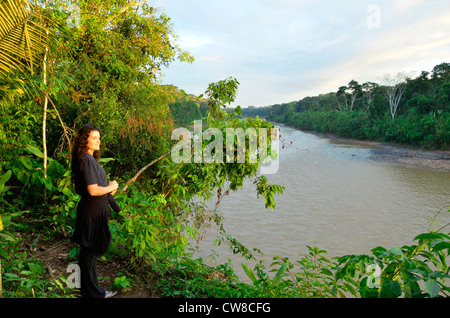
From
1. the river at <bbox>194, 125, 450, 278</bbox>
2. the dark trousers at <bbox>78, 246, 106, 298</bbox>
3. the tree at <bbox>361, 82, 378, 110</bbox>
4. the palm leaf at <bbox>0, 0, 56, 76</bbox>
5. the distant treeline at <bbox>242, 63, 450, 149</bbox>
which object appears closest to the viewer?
the dark trousers at <bbox>78, 246, 106, 298</bbox>

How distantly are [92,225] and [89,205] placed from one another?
0.54ft

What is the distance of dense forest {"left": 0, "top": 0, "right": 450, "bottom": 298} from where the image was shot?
2449mm

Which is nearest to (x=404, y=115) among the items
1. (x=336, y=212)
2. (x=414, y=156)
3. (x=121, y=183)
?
(x=414, y=156)

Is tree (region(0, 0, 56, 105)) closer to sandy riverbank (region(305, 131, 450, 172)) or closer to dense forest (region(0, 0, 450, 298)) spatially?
dense forest (region(0, 0, 450, 298))

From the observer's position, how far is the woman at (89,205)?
2.24 meters

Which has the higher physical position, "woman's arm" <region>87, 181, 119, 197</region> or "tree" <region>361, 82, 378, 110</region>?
"tree" <region>361, 82, 378, 110</region>

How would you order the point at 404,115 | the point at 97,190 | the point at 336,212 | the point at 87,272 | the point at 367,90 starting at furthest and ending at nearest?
the point at 367,90 < the point at 404,115 < the point at 336,212 < the point at 87,272 < the point at 97,190

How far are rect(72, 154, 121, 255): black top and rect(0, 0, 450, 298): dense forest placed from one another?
42 cm

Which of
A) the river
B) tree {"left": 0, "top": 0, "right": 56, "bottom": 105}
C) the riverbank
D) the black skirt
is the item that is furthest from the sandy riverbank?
tree {"left": 0, "top": 0, "right": 56, "bottom": 105}

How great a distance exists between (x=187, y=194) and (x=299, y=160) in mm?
19501

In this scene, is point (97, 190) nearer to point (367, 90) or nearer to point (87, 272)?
point (87, 272)

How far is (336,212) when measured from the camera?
1075cm
